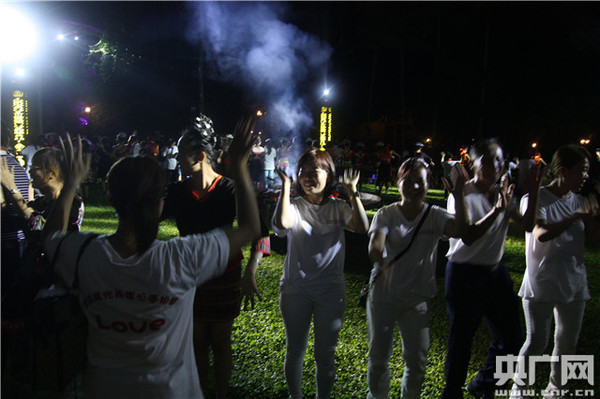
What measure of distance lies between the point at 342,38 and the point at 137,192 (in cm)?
3339

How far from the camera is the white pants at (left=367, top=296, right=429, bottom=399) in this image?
3148 millimetres

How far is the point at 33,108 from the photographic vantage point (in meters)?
18.1

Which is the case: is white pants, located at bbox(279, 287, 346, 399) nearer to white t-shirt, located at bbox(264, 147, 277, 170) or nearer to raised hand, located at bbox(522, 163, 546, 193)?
raised hand, located at bbox(522, 163, 546, 193)

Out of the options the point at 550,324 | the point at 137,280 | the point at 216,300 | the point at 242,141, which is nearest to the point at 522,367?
the point at 550,324

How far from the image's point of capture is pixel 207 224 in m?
3.29

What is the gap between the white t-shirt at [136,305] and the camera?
1849 mm

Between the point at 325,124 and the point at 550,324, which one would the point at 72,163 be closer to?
the point at 550,324

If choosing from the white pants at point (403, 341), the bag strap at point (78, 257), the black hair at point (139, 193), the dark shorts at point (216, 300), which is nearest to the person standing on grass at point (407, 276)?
the white pants at point (403, 341)

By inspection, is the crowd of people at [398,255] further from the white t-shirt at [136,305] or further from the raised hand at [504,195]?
the white t-shirt at [136,305]

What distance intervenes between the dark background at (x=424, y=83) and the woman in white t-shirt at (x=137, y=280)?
25906 mm

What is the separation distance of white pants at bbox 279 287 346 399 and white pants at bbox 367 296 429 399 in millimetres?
277

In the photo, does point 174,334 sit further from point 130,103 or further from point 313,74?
point 130,103

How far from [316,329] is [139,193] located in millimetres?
1889

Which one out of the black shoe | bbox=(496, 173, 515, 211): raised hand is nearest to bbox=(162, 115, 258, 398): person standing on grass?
bbox=(496, 173, 515, 211): raised hand
